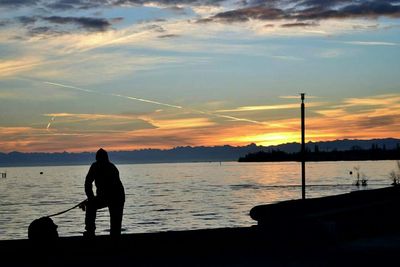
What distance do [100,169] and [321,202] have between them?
683cm

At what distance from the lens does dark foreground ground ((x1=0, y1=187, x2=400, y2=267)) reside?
43.4 feet

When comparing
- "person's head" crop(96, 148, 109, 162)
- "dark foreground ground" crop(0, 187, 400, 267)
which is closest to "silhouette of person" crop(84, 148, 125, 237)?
"person's head" crop(96, 148, 109, 162)

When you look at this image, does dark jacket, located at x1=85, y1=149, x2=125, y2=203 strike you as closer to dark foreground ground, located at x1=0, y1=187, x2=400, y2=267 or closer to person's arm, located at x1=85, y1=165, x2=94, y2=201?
person's arm, located at x1=85, y1=165, x2=94, y2=201

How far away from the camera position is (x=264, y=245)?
15.3 m

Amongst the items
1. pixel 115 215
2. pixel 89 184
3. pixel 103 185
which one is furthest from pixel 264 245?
pixel 89 184

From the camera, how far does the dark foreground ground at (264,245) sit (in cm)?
1323

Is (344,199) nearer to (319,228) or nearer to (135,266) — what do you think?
(319,228)

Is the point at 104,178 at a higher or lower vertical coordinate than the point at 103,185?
higher

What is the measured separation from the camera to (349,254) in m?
13.9

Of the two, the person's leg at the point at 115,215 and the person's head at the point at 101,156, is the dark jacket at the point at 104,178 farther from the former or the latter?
the person's leg at the point at 115,215

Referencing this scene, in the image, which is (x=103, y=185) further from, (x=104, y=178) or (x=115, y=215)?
(x=115, y=215)

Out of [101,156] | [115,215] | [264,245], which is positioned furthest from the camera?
[264,245]

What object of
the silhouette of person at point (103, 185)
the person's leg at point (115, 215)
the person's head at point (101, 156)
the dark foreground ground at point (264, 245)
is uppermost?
the person's head at point (101, 156)

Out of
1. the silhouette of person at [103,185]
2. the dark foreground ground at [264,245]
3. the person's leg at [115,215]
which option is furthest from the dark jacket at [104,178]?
the dark foreground ground at [264,245]
